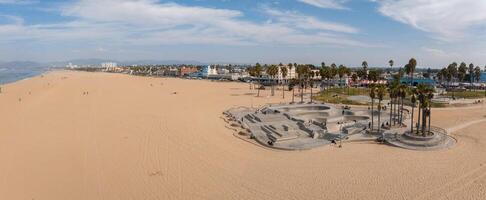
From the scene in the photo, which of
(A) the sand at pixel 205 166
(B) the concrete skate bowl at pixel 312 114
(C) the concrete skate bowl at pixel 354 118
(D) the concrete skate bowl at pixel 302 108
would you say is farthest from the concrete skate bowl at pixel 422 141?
(D) the concrete skate bowl at pixel 302 108

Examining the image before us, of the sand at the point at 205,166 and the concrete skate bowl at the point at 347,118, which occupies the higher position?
the concrete skate bowl at the point at 347,118

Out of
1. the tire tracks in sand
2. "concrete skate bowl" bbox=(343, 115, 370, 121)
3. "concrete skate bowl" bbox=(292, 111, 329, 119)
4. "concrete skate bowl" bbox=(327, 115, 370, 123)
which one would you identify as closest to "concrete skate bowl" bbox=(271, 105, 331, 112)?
"concrete skate bowl" bbox=(292, 111, 329, 119)

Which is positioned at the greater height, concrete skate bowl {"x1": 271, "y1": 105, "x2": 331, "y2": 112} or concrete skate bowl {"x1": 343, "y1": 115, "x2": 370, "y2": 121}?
concrete skate bowl {"x1": 271, "y1": 105, "x2": 331, "y2": 112}

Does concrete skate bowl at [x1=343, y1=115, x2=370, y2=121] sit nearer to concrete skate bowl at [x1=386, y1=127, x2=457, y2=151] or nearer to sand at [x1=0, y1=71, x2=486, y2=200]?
sand at [x1=0, y1=71, x2=486, y2=200]

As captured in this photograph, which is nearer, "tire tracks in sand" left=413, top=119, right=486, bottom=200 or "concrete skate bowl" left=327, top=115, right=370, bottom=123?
"tire tracks in sand" left=413, top=119, right=486, bottom=200

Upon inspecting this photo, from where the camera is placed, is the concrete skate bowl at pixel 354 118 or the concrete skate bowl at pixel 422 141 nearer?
the concrete skate bowl at pixel 422 141

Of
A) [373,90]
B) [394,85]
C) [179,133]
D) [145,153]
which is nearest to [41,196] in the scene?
[145,153]

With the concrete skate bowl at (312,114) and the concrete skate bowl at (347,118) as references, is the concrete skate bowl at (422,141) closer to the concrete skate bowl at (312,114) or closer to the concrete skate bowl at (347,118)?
the concrete skate bowl at (347,118)

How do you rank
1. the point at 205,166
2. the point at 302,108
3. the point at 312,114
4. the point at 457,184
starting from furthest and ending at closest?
the point at 302,108
the point at 312,114
the point at 205,166
the point at 457,184

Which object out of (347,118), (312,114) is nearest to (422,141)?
(347,118)

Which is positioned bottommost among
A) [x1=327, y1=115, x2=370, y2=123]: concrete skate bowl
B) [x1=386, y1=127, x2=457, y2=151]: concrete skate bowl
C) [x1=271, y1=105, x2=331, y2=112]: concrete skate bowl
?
[x1=386, y1=127, x2=457, y2=151]: concrete skate bowl

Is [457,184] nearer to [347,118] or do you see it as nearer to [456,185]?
[456,185]
